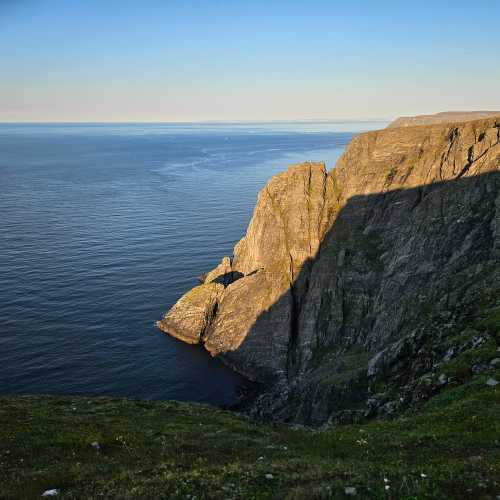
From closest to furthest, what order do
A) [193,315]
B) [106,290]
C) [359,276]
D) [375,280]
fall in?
[375,280] → [359,276] → [193,315] → [106,290]

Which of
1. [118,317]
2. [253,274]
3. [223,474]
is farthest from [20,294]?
[223,474]

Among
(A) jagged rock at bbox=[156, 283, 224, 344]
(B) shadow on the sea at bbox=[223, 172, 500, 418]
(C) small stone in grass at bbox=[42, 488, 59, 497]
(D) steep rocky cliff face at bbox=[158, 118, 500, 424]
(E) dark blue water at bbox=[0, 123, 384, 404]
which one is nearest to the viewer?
(C) small stone in grass at bbox=[42, 488, 59, 497]

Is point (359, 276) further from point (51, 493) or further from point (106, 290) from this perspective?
point (51, 493)

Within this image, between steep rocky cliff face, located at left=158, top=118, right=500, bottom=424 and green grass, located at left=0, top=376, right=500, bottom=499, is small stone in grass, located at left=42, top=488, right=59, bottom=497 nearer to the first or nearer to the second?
green grass, located at left=0, top=376, right=500, bottom=499

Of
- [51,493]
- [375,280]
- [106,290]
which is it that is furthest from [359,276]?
[51,493]

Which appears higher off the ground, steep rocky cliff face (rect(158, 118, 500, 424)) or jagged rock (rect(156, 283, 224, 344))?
steep rocky cliff face (rect(158, 118, 500, 424))

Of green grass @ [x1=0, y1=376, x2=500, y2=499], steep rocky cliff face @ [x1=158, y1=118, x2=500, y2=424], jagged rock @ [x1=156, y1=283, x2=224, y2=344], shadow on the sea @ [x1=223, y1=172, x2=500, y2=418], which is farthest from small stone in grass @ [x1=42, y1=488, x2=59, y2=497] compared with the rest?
jagged rock @ [x1=156, y1=283, x2=224, y2=344]

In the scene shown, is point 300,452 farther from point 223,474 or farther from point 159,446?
point 159,446
